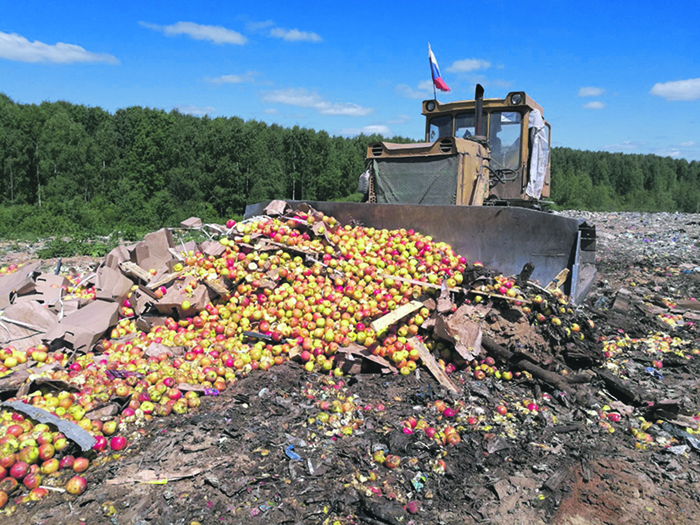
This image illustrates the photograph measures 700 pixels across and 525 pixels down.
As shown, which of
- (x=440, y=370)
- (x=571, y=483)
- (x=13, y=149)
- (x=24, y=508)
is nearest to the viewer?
(x=24, y=508)

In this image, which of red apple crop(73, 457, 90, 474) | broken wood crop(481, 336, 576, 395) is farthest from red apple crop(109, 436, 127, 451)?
broken wood crop(481, 336, 576, 395)

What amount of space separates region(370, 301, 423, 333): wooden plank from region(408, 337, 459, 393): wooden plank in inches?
11.4

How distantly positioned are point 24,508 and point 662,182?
83.5 meters

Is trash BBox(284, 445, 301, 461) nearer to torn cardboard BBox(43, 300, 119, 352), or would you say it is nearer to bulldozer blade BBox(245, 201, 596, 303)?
torn cardboard BBox(43, 300, 119, 352)

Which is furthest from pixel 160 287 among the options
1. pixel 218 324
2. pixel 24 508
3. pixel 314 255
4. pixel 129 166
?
pixel 129 166

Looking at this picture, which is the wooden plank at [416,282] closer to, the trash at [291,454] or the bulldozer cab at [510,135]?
the trash at [291,454]

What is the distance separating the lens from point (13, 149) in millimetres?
34031

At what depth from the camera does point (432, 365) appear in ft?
16.0

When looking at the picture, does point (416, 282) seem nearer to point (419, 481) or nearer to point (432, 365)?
point (432, 365)

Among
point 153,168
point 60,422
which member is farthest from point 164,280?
point 153,168

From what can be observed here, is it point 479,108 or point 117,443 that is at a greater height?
point 479,108

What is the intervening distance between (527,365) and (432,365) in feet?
3.34

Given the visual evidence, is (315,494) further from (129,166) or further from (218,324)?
(129,166)

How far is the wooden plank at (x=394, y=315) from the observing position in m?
4.97
